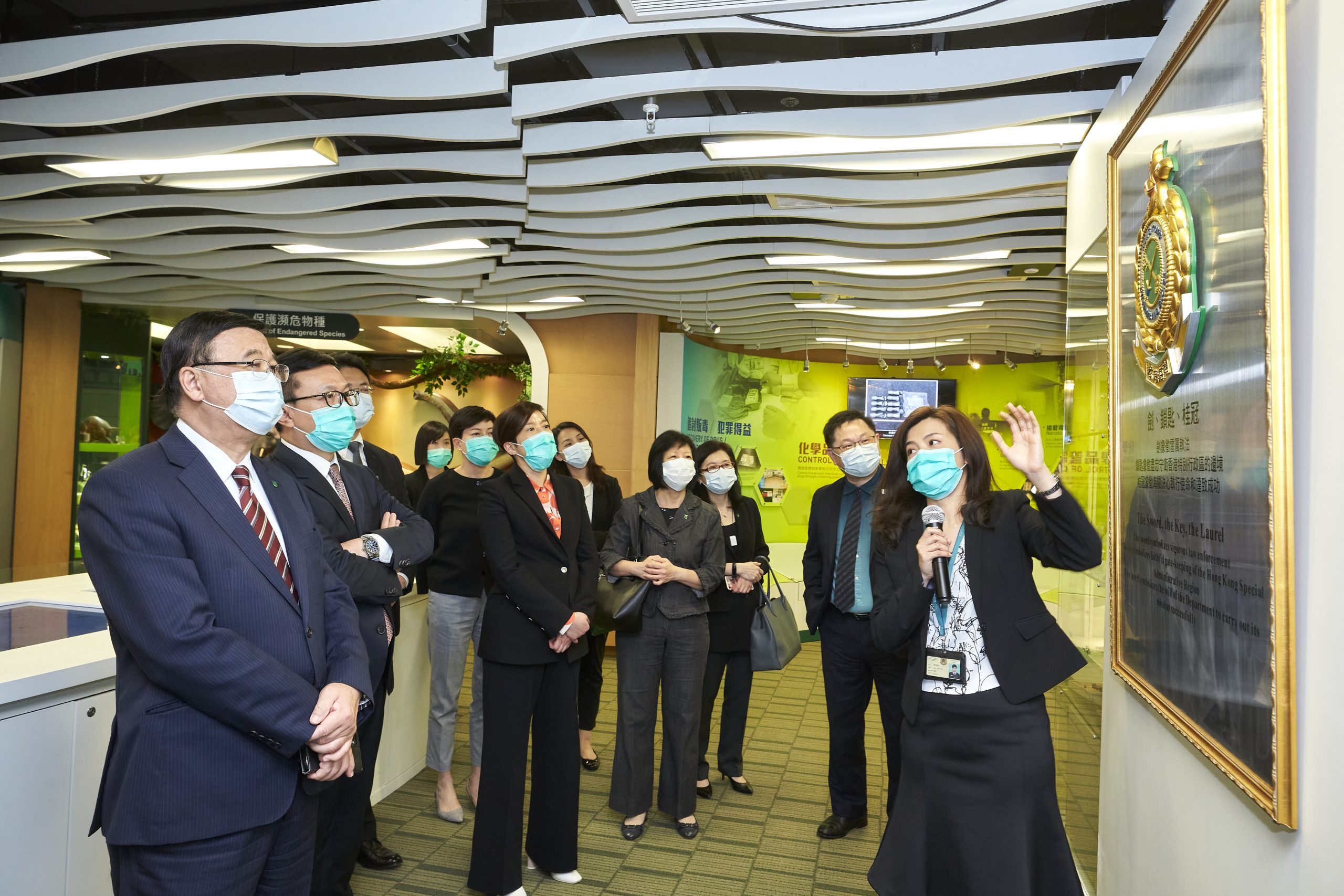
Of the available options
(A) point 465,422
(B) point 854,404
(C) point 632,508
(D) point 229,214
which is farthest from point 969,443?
(B) point 854,404

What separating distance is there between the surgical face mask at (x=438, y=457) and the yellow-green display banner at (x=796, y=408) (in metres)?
4.88

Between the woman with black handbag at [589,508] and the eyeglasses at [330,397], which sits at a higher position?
Answer: the eyeglasses at [330,397]

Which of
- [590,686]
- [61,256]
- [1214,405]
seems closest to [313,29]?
[1214,405]

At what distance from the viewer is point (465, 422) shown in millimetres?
4105

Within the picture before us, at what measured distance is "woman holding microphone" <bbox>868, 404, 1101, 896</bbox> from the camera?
7.54 ft

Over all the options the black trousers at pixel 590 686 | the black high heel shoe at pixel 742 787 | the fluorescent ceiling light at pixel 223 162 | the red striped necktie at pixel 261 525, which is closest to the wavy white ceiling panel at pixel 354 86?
the fluorescent ceiling light at pixel 223 162

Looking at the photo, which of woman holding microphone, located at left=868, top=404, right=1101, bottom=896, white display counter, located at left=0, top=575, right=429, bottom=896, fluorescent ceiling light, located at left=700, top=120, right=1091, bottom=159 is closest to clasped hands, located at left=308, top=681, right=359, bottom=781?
white display counter, located at left=0, top=575, right=429, bottom=896

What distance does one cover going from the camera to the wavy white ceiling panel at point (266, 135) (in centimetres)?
425

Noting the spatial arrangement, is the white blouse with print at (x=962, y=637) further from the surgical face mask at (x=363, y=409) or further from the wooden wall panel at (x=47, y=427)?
the wooden wall panel at (x=47, y=427)

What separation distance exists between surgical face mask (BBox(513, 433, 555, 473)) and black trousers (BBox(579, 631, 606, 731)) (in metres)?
1.72

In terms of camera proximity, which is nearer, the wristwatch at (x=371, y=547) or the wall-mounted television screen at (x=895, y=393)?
the wristwatch at (x=371, y=547)

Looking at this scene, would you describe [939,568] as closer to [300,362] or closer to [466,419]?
[300,362]

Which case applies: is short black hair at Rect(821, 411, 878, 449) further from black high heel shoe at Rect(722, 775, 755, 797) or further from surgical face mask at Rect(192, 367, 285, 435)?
surgical face mask at Rect(192, 367, 285, 435)

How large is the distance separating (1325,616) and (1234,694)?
34 cm
